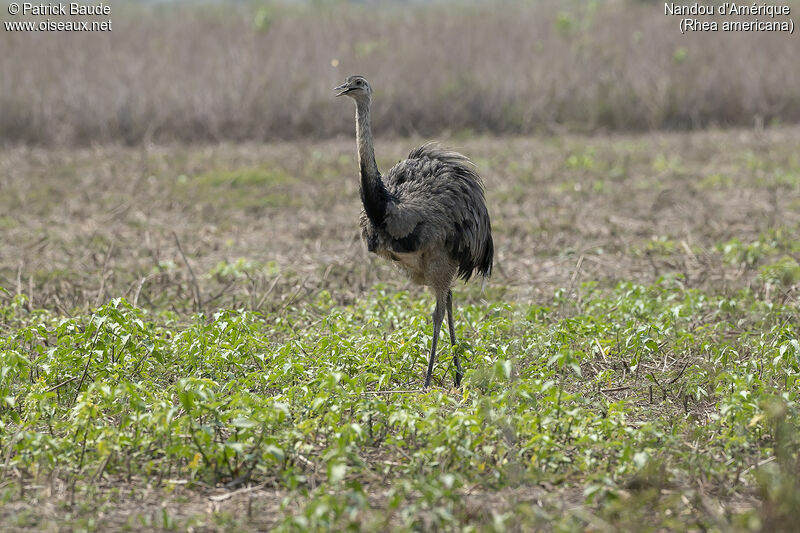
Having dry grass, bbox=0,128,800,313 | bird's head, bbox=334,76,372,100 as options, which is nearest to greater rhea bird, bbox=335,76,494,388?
bird's head, bbox=334,76,372,100

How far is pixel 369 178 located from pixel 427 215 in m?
0.47

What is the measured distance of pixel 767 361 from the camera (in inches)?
218

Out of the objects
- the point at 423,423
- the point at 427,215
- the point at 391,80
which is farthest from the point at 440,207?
the point at 391,80

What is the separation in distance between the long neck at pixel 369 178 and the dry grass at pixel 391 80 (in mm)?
8694

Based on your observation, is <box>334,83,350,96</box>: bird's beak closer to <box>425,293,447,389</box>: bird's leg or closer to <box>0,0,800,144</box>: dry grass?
<box>425,293,447,389</box>: bird's leg

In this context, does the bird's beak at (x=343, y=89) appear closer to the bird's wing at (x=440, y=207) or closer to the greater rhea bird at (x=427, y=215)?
the greater rhea bird at (x=427, y=215)

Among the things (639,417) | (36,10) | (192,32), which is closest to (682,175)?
(639,417)

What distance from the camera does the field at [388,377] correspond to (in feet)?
13.1

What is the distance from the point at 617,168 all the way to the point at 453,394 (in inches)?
284

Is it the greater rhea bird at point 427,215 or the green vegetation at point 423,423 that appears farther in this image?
the greater rhea bird at point 427,215

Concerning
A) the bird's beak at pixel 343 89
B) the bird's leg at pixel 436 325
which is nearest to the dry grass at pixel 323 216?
the bird's leg at pixel 436 325

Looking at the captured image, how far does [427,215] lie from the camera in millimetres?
5805

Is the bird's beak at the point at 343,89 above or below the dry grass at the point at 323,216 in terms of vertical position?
above

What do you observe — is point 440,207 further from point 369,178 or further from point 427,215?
point 369,178
